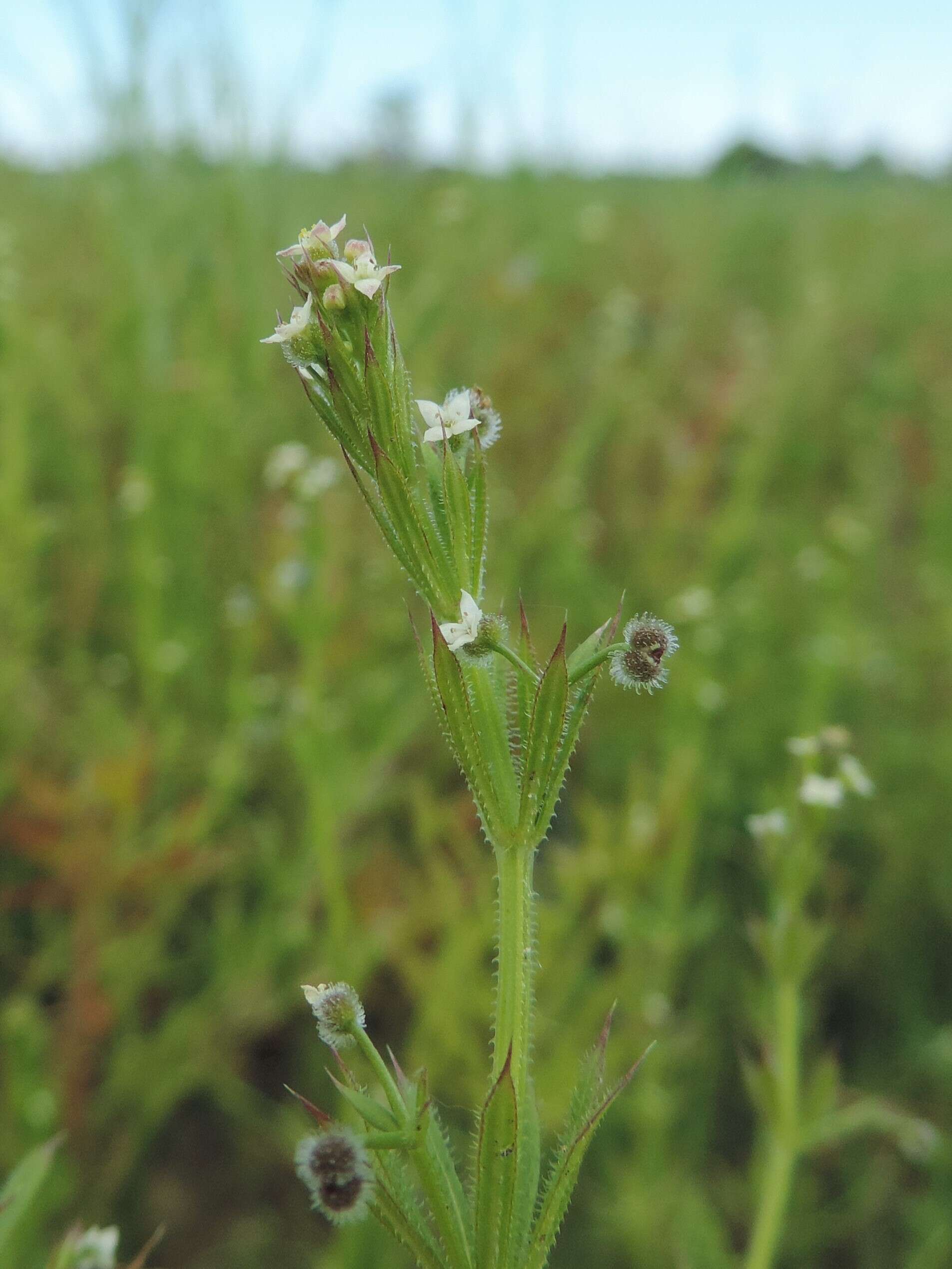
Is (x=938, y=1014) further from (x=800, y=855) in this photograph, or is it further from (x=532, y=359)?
(x=532, y=359)

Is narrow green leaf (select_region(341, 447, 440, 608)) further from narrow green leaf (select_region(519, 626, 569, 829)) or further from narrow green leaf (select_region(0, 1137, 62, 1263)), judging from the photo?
narrow green leaf (select_region(0, 1137, 62, 1263))

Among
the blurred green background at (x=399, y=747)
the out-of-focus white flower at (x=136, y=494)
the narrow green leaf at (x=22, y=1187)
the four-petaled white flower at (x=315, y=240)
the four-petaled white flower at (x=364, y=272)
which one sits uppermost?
the four-petaled white flower at (x=315, y=240)

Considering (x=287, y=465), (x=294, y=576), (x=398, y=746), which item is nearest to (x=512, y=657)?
(x=294, y=576)

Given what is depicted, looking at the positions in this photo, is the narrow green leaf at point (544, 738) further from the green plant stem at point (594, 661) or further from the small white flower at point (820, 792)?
the small white flower at point (820, 792)

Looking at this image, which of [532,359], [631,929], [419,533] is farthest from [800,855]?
[532,359]

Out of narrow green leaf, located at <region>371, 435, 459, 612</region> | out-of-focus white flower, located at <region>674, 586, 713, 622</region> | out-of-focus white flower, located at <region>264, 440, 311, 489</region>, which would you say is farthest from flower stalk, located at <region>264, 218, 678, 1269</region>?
out-of-focus white flower, located at <region>674, 586, 713, 622</region>

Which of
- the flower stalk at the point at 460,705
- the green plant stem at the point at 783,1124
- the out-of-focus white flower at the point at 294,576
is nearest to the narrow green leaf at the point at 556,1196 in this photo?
the flower stalk at the point at 460,705
